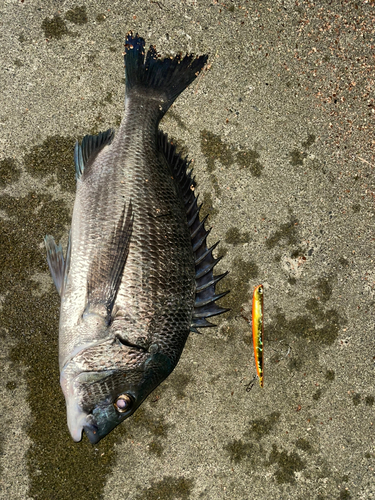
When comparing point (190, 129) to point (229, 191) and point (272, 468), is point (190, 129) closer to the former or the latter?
point (229, 191)

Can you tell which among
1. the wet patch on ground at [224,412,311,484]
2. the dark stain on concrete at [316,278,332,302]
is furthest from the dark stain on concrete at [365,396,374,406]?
the dark stain on concrete at [316,278,332,302]

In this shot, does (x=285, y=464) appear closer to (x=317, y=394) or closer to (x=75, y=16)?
(x=317, y=394)

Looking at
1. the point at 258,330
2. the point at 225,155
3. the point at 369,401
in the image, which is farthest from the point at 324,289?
the point at 225,155

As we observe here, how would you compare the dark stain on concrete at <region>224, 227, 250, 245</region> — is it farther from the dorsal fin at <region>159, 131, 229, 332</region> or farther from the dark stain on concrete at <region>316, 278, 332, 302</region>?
the dark stain on concrete at <region>316, 278, 332, 302</region>

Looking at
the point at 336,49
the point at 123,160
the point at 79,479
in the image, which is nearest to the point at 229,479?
the point at 79,479

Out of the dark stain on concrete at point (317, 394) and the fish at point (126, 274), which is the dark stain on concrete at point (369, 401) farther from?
the fish at point (126, 274)

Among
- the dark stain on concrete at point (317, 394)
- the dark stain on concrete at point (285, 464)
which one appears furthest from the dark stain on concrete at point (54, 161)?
the dark stain on concrete at point (285, 464)
